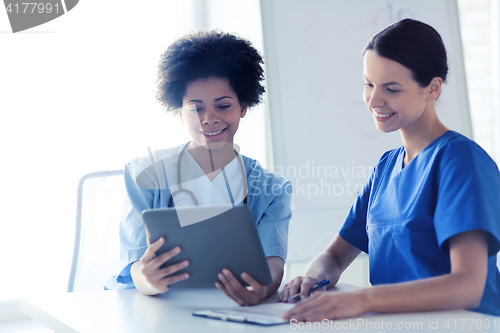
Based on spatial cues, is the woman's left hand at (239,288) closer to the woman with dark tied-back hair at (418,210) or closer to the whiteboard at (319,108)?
the woman with dark tied-back hair at (418,210)

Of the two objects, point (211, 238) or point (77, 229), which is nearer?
point (211, 238)

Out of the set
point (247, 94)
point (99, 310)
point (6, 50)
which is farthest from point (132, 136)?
point (99, 310)

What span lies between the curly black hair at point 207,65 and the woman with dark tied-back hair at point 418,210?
1.27ft

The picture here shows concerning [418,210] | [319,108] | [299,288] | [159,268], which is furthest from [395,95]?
[319,108]

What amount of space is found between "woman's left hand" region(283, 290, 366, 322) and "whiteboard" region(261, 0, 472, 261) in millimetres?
1026

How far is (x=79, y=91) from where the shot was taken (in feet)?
5.43

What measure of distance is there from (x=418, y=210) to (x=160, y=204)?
0.59 m

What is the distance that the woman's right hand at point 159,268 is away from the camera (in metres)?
0.76

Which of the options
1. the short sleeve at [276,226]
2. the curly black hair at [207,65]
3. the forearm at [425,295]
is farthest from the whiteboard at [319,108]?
the forearm at [425,295]

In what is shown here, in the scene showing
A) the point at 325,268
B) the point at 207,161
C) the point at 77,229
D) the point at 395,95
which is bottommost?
the point at 325,268

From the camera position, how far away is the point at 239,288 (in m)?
0.76

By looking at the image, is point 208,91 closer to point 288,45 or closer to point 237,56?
point 237,56

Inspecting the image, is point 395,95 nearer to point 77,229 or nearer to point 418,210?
point 418,210

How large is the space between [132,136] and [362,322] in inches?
51.8
